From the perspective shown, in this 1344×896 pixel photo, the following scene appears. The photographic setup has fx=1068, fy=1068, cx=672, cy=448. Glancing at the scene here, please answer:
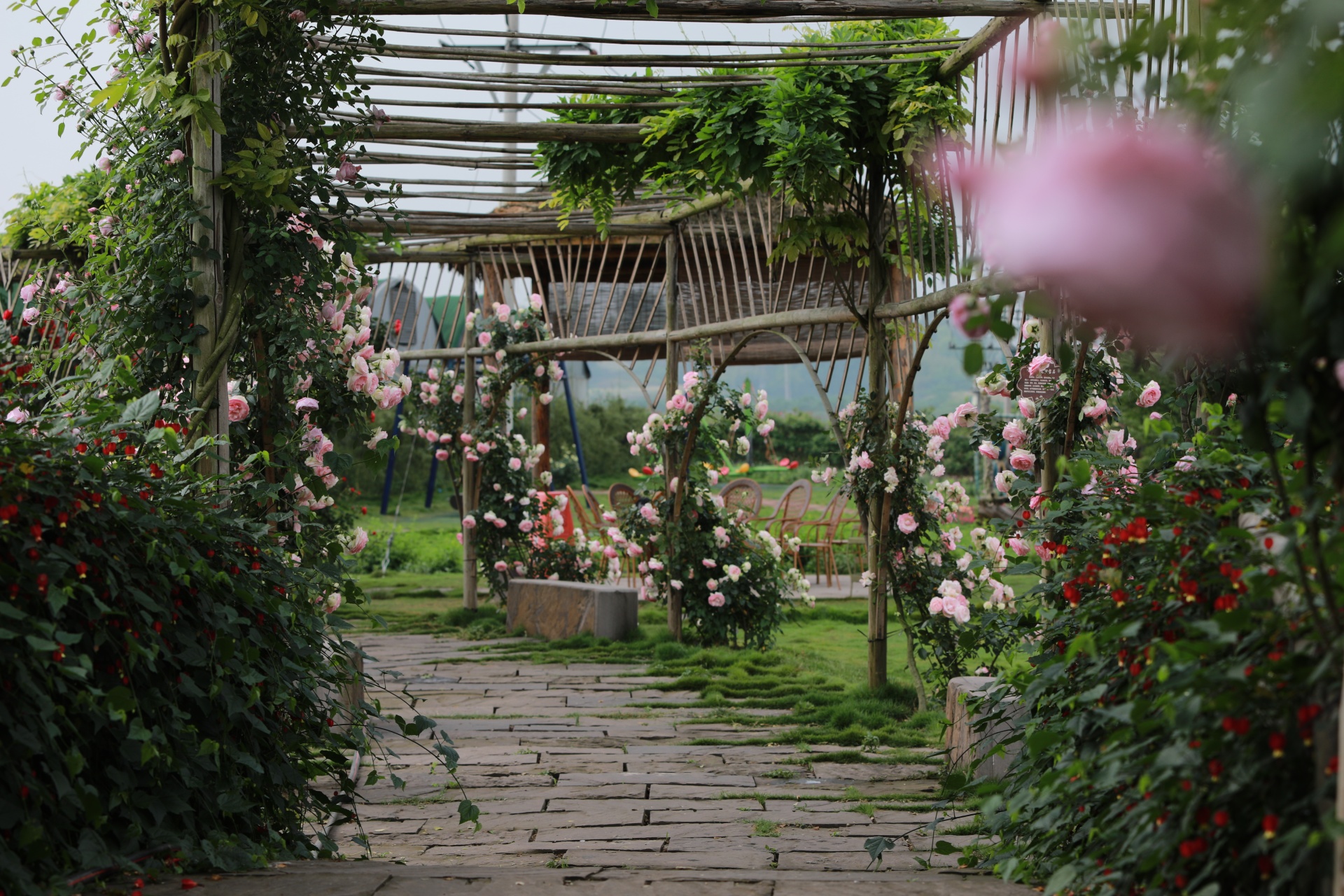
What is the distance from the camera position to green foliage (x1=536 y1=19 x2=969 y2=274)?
4145 mm

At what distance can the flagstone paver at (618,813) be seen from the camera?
1875mm

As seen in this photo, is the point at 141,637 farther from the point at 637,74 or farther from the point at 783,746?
the point at 637,74

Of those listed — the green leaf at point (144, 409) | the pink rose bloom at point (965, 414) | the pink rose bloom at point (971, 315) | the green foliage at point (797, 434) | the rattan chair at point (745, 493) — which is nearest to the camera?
the pink rose bloom at point (971, 315)

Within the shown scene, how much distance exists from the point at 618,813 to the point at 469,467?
17.6 feet

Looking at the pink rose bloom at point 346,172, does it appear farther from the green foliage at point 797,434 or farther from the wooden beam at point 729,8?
the green foliage at point 797,434

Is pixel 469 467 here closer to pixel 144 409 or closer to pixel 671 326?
pixel 671 326

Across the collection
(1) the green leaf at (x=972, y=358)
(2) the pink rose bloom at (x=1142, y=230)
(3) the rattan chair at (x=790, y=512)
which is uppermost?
(2) the pink rose bloom at (x=1142, y=230)

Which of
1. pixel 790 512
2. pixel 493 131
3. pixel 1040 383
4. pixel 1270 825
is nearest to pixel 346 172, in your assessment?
pixel 493 131

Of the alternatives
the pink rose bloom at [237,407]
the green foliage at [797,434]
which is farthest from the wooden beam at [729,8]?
the green foliage at [797,434]

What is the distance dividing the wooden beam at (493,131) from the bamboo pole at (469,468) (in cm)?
373

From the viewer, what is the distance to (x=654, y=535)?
695cm

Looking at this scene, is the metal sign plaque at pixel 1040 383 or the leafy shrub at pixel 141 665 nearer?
the leafy shrub at pixel 141 665

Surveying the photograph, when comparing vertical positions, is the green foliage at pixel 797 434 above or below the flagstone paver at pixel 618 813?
above

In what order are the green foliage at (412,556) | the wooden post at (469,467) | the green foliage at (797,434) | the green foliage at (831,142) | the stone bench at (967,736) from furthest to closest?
the green foliage at (797,434) < the green foliage at (412,556) < the wooden post at (469,467) < the green foliage at (831,142) < the stone bench at (967,736)
